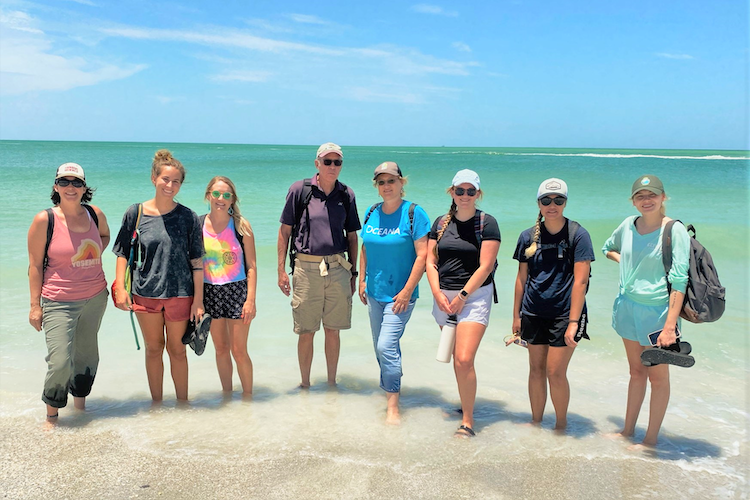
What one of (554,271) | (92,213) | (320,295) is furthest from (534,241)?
(92,213)

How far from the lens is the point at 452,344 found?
4.39m

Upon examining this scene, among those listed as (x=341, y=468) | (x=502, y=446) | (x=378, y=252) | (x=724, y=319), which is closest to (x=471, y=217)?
(x=378, y=252)

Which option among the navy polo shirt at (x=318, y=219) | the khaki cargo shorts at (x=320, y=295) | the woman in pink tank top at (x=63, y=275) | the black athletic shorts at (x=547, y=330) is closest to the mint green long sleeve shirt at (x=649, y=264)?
the black athletic shorts at (x=547, y=330)

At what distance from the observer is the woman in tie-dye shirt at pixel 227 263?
451 centimetres

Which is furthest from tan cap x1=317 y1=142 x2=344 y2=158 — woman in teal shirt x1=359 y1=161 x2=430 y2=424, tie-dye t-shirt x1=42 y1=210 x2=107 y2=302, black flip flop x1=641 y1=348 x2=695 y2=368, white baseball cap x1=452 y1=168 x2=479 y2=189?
black flip flop x1=641 y1=348 x2=695 y2=368

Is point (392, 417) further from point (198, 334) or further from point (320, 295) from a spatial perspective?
point (198, 334)

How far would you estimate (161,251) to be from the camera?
421cm

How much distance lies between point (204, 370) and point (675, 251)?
4456 mm

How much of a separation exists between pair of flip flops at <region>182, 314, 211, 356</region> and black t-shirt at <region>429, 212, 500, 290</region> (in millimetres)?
1902

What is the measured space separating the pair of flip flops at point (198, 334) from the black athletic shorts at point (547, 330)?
2.49m

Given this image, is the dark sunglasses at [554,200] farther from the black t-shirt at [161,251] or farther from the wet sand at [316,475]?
the black t-shirt at [161,251]

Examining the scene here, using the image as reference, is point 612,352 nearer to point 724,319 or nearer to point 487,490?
point 724,319

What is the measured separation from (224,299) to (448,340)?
6.12 feet

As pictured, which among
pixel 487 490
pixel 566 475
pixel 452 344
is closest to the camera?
pixel 487 490
